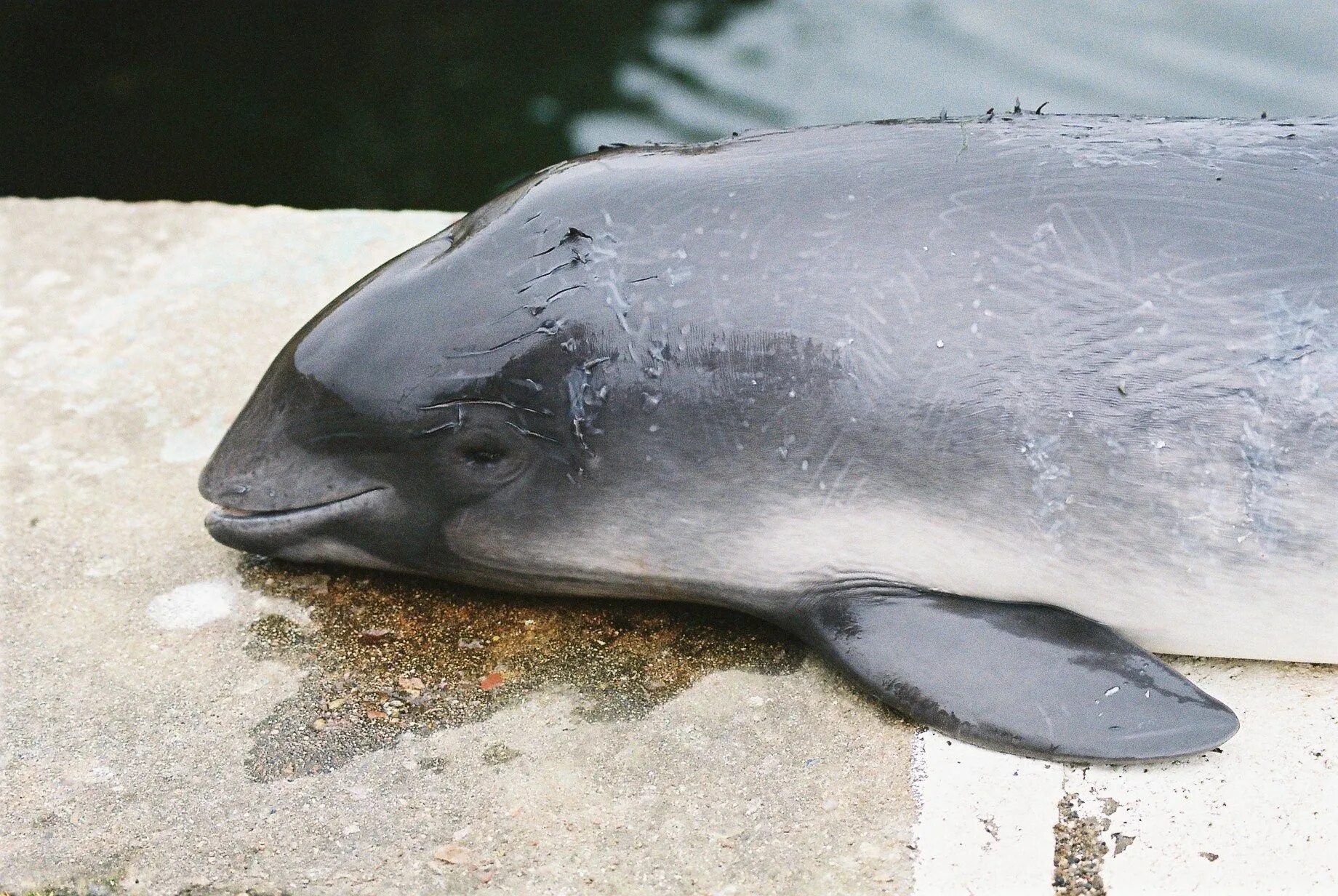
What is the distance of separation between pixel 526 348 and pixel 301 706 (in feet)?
4.20

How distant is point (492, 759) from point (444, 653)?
23.3 inches

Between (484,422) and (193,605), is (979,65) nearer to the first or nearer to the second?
(484,422)

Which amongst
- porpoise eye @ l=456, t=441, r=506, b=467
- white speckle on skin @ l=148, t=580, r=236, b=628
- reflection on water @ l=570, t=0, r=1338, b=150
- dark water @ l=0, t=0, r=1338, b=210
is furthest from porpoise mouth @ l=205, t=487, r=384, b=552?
reflection on water @ l=570, t=0, r=1338, b=150

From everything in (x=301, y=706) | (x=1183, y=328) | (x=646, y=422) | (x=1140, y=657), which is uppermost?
(x=1183, y=328)

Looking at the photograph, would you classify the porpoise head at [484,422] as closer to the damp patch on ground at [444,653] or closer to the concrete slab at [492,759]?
the damp patch on ground at [444,653]

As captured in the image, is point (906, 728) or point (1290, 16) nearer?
point (906, 728)

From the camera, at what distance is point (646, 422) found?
4.83 metres

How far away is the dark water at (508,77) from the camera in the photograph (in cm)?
1200

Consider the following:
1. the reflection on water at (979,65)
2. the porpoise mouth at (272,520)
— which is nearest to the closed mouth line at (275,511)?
the porpoise mouth at (272,520)

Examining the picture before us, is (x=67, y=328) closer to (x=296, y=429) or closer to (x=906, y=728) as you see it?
(x=296, y=429)

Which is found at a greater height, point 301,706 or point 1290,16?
point 1290,16

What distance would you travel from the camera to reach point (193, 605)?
5.30m

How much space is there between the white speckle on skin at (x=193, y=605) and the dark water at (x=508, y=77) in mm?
6592

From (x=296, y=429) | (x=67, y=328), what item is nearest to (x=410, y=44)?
(x=67, y=328)
